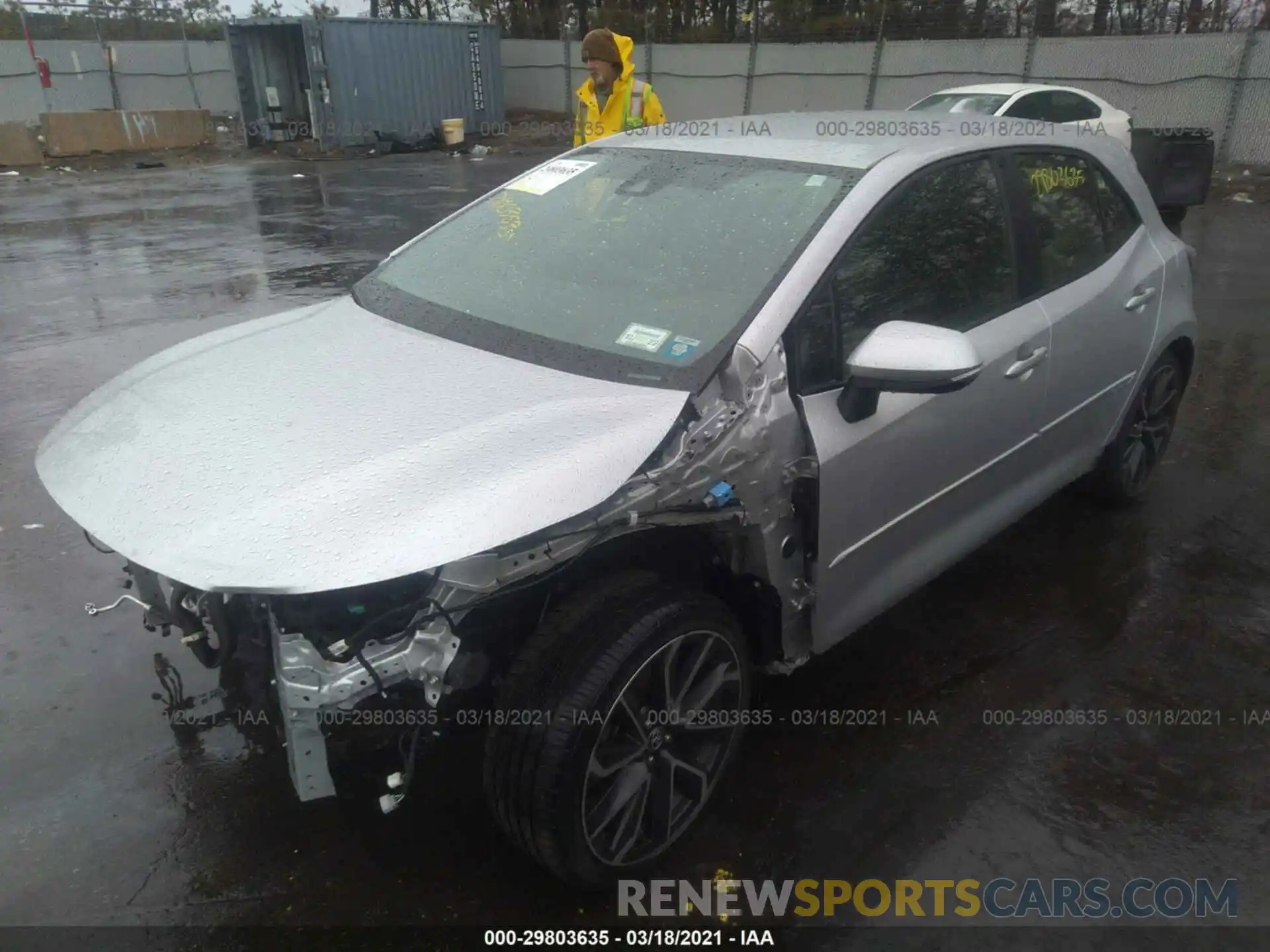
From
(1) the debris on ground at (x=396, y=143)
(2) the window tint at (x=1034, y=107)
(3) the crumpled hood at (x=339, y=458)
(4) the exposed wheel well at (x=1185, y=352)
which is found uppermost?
(3) the crumpled hood at (x=339, y=458)

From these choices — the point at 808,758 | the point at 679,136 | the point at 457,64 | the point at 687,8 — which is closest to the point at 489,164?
the point at 457,64

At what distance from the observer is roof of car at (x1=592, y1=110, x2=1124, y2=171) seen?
2.97 m

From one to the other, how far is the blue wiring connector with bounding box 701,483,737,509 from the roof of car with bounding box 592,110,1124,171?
1.12 metres

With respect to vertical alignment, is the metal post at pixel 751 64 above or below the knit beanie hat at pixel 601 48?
below

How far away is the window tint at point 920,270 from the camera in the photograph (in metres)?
2.57

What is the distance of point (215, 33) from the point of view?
2434 centimetres

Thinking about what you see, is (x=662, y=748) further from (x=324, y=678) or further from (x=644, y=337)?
(x=644, y=337)

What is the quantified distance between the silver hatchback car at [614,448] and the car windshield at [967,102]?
9249mm

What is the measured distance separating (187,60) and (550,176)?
23261 millimetres

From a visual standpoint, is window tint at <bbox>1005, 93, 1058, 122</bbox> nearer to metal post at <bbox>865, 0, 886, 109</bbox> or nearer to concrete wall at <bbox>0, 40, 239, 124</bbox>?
metal post at <bbox>865, 0, 886, 109</bbox>

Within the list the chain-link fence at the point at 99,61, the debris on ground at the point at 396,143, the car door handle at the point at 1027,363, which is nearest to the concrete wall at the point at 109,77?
the chain-link fence at the point at 99,61

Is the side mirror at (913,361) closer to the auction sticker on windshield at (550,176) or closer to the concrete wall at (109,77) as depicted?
the auction sticker on windshield at (550,176)

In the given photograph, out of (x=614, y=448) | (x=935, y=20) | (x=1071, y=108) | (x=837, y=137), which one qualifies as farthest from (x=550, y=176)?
(x=935, y=20)

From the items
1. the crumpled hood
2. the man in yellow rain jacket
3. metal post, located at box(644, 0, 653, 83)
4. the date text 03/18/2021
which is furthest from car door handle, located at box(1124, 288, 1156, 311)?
metal post, located at box(644, 0, 653, 83)
